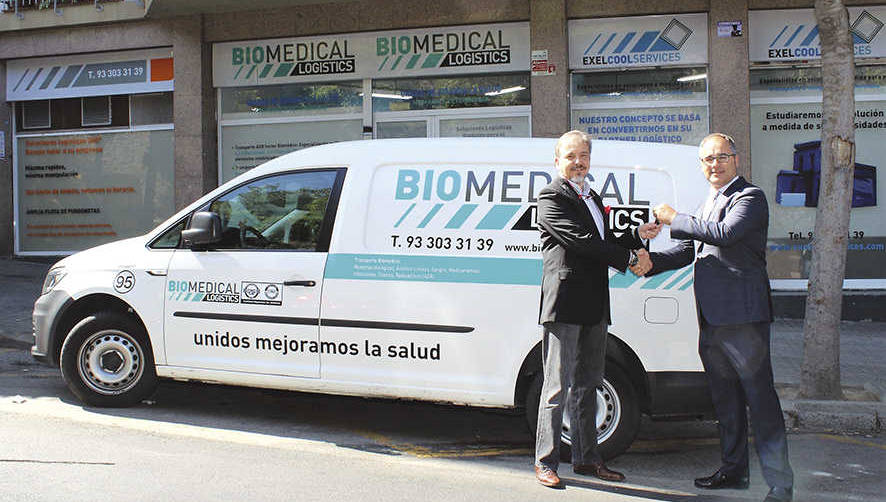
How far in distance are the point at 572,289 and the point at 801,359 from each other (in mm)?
4721

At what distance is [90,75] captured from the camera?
1377 cm

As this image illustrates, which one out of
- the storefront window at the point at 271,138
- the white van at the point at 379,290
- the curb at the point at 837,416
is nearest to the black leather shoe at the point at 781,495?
the white van at the point at 379,290

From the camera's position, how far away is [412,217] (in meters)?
5.41

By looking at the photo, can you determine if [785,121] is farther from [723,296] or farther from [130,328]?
[130,328]

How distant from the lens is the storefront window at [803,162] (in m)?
11.2

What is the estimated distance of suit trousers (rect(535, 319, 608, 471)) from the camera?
14.9 feet

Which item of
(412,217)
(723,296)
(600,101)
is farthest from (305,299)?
(600,101)

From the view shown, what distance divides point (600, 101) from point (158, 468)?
8702 millimetres

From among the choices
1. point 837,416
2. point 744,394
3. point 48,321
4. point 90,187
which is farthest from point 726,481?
point 90,187

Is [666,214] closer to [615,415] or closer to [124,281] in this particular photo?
[615,415]

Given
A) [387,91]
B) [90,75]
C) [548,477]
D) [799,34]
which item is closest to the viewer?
[548,477]

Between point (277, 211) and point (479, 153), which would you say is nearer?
point (479, 153)

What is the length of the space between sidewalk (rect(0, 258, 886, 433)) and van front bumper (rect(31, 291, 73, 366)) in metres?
2.74

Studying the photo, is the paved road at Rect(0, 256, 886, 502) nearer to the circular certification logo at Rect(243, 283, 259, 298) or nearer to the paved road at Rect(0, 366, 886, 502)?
the paved road at Rect(0, 366, 886, 502)
